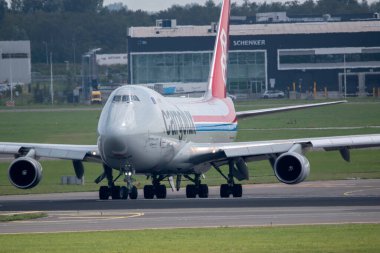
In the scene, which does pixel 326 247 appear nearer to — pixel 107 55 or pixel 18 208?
pixel 18 208

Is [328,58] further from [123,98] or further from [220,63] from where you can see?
[123,98]

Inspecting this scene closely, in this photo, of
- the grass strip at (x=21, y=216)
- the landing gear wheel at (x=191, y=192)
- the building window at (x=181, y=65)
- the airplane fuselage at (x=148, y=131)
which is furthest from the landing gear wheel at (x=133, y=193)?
the building window at (x=181, y=65)

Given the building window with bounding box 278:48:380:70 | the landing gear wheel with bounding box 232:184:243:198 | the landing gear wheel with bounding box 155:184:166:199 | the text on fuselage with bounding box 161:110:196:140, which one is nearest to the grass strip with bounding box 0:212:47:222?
the text on fuselage with bounding box 161:110:196:140

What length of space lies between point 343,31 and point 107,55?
130 feet

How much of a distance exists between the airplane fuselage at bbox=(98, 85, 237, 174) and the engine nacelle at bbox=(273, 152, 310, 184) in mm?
4431

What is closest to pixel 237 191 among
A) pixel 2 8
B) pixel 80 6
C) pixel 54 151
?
pixel 54 151

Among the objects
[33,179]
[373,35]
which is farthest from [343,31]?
[33,179]

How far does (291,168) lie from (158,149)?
4.85 metres

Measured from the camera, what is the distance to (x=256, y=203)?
3897 cm

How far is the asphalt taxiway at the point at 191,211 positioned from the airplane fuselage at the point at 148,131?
5.75 feet

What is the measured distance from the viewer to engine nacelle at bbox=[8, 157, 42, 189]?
4334 cm

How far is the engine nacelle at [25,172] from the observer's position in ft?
142

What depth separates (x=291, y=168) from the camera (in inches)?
1668

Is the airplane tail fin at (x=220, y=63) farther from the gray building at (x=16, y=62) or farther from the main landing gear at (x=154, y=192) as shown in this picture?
the gray building at (x=16, y=62)
